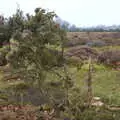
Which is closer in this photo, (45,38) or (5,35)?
(45,38)

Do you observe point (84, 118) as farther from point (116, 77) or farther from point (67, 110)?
point (116, 77)

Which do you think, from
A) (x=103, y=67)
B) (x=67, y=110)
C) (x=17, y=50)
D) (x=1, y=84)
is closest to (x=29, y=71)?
(x=17, y=50)

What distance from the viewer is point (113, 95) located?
1862 cm

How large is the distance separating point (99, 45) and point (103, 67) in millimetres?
20220

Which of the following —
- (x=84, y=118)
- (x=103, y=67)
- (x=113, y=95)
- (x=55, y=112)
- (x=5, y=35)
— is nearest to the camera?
(x=84, y=118)

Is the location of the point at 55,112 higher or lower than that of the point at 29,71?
lower

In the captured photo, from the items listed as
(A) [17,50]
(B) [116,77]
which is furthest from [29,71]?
(B) [116,77]

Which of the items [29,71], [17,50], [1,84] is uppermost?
[17,50]

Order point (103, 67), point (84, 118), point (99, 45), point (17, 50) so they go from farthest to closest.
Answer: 1. point (99, 45)
2. point (103, 67)
3. point (84, 118)
4. point (17, 50)

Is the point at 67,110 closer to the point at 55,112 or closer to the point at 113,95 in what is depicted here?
the point at 55,112

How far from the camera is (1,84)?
23.0m

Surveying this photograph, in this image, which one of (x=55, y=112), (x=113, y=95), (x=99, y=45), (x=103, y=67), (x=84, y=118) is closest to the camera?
(x=84, y=118)

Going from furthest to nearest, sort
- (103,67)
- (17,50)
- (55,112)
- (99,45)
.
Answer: (99,45) → (103,67) → (55,112) → (17,50)

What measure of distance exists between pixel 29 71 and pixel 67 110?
2780 mm
